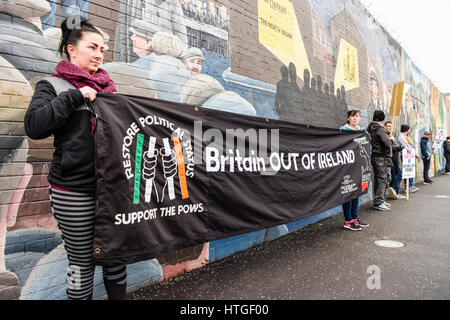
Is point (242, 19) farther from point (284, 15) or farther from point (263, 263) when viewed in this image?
point (263, 263)

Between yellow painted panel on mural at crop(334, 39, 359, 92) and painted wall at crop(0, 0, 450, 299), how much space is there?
0.03 m

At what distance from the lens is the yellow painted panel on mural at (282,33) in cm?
415

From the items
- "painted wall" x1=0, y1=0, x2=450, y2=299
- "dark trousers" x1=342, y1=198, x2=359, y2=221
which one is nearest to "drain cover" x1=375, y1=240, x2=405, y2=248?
"dark trousers" x1=342, y1=198, x2=359, y2=221

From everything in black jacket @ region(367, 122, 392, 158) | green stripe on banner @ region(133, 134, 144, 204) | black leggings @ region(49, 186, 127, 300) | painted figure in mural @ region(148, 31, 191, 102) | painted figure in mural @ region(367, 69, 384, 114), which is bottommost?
black leggings @ region(49, 186, 127, 300)

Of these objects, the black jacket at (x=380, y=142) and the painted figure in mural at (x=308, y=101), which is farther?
the black jacket at (x=380, y=142)

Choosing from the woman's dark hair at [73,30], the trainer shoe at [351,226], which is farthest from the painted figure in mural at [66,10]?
the trainer shoe at [351,226]

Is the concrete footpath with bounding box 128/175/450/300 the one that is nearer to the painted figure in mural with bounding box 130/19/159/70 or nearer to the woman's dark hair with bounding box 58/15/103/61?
the woman's dark hair with bounding box 58/15/103/61

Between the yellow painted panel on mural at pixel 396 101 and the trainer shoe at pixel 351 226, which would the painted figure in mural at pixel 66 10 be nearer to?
the trainer shoe at pixel 351 226

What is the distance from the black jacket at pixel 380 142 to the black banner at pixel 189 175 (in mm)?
2744

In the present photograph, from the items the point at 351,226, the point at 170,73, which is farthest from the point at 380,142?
the point at 170,73

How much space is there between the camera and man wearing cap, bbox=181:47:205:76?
3.07 m

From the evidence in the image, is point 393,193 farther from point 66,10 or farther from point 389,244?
point 66,10

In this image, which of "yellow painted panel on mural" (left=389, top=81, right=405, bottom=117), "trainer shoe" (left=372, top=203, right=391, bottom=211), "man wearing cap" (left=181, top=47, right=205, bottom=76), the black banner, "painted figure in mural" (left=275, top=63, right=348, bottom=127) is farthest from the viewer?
"yellow painted panel on mural" (left=389, top=81, right=405, bottom=117)
